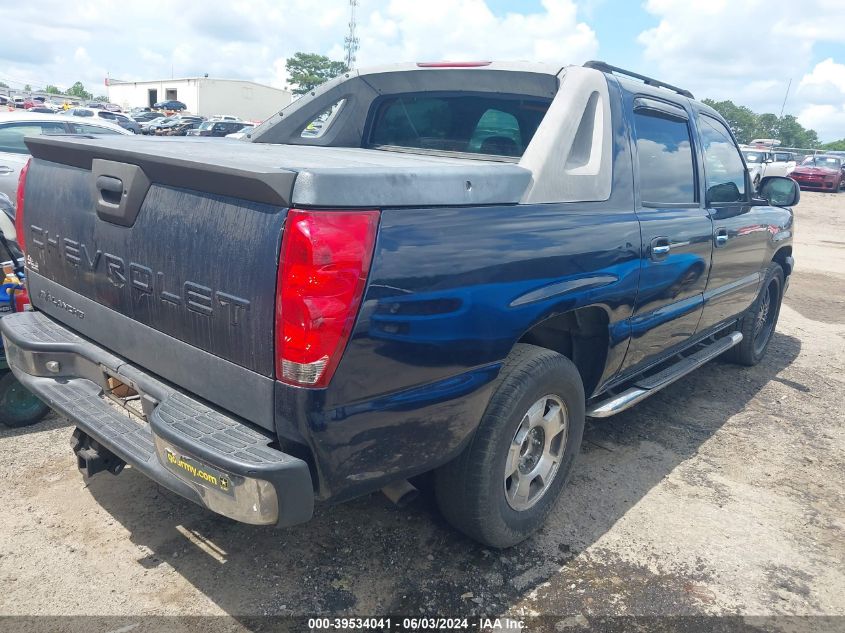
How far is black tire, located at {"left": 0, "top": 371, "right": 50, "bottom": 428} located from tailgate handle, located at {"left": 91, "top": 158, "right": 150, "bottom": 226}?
1.73 metres

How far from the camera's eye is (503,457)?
2.62 m

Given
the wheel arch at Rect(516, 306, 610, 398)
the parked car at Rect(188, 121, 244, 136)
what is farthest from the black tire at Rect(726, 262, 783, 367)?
the parked car at Rect(188, 121, 244, 136)

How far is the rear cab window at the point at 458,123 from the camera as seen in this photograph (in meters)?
3.52

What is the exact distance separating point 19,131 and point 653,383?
875cm

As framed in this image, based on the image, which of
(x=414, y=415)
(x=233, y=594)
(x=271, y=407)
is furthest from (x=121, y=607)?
(x=414, y=415)

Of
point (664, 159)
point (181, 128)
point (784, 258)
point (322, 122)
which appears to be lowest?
point (784, 258)

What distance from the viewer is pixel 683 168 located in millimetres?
3875

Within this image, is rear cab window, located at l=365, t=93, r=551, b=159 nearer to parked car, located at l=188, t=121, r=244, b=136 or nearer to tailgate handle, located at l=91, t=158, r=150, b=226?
tailgate handle, located at l=91, t=158, r=150, b=226

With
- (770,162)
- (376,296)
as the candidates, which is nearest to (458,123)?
(376,296)

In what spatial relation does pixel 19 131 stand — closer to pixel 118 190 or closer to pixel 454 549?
pixel 118 190

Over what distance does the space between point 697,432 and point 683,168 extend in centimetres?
169

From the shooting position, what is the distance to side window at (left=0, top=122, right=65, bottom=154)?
870cm

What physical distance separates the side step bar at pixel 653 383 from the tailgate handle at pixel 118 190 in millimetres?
2189

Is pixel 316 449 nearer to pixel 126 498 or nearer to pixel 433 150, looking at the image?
pixel 126 498
